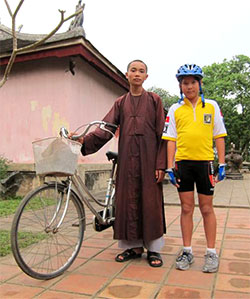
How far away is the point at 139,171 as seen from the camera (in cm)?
309

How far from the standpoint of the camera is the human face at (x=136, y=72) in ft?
10.2

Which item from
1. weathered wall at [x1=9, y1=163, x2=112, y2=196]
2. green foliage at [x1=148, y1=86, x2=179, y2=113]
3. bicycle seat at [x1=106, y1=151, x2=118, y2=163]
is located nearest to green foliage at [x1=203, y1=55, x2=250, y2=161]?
green foliage at [x1=148, y1=86, x2=179, y2=113]

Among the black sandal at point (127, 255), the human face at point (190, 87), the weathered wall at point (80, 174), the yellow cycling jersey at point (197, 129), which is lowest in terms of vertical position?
the black sandal at point (127, 255)

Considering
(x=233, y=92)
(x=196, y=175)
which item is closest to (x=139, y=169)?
(x=196, y=175)

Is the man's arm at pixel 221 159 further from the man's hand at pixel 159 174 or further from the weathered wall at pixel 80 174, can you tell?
the weathered wall at pixel 80 174

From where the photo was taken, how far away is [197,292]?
2.36 metres

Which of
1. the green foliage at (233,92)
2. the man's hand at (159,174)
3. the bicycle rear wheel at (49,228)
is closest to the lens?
the bicycle rear wheel at (49,228)

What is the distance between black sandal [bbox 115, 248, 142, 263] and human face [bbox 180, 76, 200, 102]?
159cm

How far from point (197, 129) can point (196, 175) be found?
41 cm

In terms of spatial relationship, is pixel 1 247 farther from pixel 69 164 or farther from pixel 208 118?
pixel 208 118

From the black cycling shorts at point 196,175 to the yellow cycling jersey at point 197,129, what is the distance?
0.17ft

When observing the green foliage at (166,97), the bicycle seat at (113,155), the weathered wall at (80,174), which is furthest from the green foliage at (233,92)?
the bicycle seat at (113,155)

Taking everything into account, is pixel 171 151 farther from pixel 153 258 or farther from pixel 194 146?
pixel 153 258

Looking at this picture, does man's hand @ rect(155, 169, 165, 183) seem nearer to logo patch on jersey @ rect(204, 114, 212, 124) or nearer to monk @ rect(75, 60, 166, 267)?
monk @ rect(75, 60, 166, 267)
